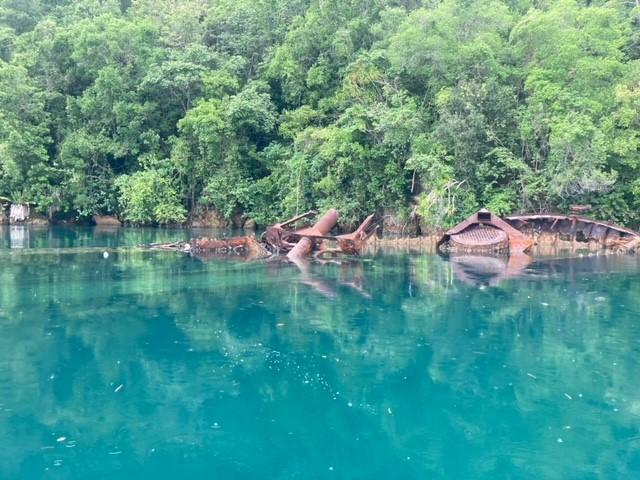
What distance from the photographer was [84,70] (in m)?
37.8

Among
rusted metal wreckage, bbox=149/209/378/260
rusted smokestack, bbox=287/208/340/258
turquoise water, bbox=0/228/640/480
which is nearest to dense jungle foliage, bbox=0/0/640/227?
rusted metal wreckage, bbox=149/209/378/260

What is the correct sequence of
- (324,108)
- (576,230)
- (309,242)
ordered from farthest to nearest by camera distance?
(324,108), (576,230), (309,242)

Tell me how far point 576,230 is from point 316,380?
20835 mm

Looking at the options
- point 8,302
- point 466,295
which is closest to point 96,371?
point 8,302

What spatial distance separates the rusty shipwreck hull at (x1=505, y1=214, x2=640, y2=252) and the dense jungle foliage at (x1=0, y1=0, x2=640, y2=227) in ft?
3.91

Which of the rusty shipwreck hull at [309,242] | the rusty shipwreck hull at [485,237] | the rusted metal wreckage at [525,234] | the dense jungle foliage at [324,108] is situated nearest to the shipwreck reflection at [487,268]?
the rusty shipwreck hull at [485,237]

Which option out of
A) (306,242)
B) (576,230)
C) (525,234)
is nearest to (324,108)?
(306,242)

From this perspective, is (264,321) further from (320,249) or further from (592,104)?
(592,104)

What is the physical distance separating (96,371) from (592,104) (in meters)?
23.6

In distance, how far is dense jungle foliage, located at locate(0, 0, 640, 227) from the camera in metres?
26.3

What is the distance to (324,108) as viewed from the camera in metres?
32.7

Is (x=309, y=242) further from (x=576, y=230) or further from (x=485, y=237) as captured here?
(x=576, y=230)

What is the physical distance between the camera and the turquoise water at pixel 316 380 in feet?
19.4

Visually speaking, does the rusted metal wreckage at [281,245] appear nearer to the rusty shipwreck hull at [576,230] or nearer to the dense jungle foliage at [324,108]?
the dense jungle foliage at [324,108]
